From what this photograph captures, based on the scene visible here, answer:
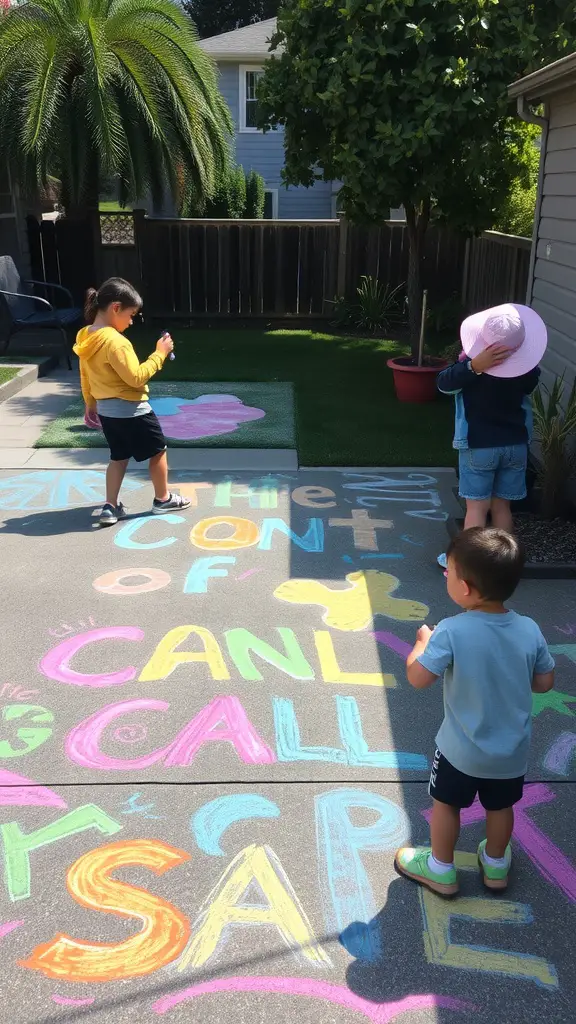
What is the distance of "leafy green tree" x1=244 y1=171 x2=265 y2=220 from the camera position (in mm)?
19219

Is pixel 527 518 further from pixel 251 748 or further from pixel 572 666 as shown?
pixel 251 748

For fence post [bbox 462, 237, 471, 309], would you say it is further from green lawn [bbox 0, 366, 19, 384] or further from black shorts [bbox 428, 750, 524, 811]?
black shorts [bbox 428, 750, 524, 811]

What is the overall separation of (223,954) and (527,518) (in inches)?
142

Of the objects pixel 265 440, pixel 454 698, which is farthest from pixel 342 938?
pixel 265 440

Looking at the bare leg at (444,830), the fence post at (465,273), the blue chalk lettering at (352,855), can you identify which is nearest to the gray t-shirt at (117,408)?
→ the blue chalk lettering at (352,855)

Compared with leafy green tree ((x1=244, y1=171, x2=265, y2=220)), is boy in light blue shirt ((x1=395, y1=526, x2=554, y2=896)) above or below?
below

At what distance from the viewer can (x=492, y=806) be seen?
2.34 metres

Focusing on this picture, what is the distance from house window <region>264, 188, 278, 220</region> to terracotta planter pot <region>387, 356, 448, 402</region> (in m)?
13.7

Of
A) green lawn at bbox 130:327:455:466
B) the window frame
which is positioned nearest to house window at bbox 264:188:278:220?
the window frame

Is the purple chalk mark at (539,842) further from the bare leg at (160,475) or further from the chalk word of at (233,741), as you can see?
the bare leg at (160,475)

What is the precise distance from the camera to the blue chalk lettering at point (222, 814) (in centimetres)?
265

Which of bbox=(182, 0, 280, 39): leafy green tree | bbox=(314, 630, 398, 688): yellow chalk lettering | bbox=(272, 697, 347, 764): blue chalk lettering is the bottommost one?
bbox=(272, 697, 347, 764): blue chalk lettering

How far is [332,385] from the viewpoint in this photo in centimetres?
892

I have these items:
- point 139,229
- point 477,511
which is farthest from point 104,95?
point 477,511
